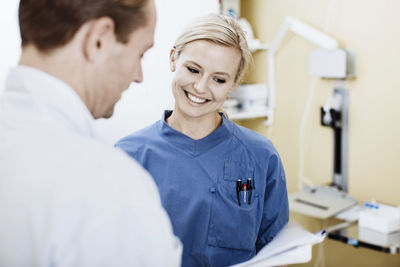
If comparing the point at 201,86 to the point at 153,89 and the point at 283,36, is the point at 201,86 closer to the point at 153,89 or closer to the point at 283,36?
the point at 153,89

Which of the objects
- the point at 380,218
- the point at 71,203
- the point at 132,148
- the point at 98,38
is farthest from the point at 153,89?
the point at 71,203

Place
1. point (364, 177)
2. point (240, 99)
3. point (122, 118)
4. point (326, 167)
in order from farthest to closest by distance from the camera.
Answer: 1. point (240, 99)
2. point (326, 167)
3. point (364, 177)
4. point (122, 118)

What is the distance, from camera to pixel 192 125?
122 cm

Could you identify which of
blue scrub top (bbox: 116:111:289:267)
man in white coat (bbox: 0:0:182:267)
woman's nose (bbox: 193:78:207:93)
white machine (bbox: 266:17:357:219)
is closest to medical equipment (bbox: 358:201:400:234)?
white machine (bbox: 266:17:357:219)

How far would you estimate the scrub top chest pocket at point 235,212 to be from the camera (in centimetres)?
115

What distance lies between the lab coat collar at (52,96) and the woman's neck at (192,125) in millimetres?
641

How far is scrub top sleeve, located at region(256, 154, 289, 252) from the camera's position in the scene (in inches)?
47.9

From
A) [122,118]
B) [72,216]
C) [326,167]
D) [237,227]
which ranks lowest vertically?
[326,167]

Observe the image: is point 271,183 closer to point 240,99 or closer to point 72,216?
point 72,216

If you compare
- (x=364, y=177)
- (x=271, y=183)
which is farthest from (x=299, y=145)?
(x=271, y=183)

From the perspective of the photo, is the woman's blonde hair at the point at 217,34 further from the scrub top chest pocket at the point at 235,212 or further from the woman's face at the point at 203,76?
the scrub top chest pocket at the point at 235,212

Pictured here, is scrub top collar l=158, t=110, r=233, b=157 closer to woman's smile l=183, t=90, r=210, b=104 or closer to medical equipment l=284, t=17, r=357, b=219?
woman's smile l=183, t=90, r=210, b=104

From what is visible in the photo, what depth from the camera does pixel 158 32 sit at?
72.5 inches

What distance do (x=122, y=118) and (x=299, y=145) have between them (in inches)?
39.6
